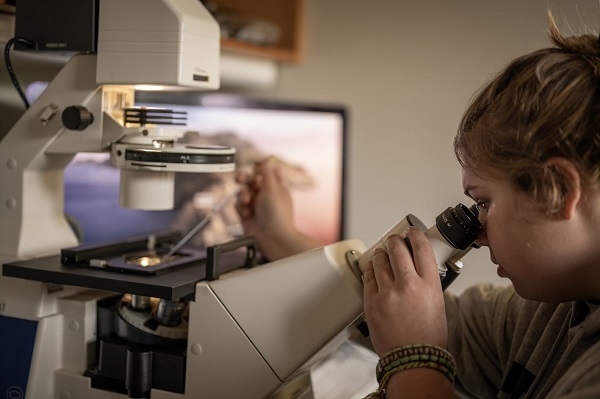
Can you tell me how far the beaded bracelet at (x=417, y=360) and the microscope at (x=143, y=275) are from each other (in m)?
0.11

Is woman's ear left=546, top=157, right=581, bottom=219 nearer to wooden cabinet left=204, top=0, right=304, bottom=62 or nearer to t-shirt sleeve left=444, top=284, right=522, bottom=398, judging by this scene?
t-shirt sleeve left=444, top=284, right=522, bottom=398

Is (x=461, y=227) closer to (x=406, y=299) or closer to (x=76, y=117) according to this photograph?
A: (x=406, y=299)

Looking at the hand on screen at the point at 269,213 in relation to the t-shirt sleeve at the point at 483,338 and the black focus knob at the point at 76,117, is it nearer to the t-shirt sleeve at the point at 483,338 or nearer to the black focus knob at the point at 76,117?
the t-shirt sleeve at the point at 483,338

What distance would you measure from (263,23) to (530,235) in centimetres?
175

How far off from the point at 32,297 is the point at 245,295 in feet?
1.23

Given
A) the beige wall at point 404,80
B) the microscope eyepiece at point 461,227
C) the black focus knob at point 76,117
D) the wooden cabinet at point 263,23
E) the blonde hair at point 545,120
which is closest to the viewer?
the blonde hair at point 545,120

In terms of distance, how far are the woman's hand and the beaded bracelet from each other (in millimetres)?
12

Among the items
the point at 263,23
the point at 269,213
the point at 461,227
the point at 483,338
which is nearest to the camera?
the point at 461,227

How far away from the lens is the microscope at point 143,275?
953 millimetres

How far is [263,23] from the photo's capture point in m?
2.39

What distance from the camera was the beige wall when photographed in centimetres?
241

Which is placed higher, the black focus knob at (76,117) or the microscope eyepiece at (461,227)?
the black focus knob at (76,117)

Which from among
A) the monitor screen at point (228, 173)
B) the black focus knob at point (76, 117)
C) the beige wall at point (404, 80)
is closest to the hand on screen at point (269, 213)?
the monitor screen at point (228, 173)

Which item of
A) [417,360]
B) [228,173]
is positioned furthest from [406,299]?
[228,173]
